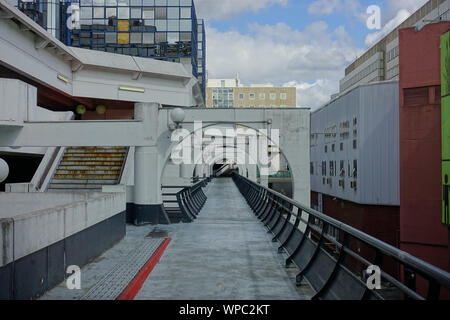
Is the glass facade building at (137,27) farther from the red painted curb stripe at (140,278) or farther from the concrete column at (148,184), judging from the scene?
the red painted curb stripe at (140,278)

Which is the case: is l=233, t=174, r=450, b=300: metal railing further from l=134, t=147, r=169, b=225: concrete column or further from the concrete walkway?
l=134, t=147, r=169, b=225: concrete column

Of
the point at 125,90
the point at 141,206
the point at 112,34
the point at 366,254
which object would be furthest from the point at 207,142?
the point at 112,34

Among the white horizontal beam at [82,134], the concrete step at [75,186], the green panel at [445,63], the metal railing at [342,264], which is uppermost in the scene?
the green panel at [445,63]

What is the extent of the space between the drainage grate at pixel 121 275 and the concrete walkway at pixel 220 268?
0.34 m

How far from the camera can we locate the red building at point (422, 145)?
19.5 meters

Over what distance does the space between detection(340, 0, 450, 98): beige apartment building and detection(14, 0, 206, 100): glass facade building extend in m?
24.7

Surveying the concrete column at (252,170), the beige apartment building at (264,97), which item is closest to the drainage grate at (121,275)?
the concrete column at (252,170)

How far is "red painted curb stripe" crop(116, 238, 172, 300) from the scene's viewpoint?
19.1 feet

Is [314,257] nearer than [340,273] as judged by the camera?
No

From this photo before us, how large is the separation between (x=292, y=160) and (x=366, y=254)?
43.2 ft

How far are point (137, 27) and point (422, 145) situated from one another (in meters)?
44.9

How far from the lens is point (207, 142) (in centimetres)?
3100

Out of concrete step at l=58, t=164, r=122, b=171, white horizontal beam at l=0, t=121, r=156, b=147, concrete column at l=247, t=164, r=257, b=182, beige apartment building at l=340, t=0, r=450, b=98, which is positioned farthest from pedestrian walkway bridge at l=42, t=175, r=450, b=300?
beige apartment building at l=340, t=0, r=450, b=98
